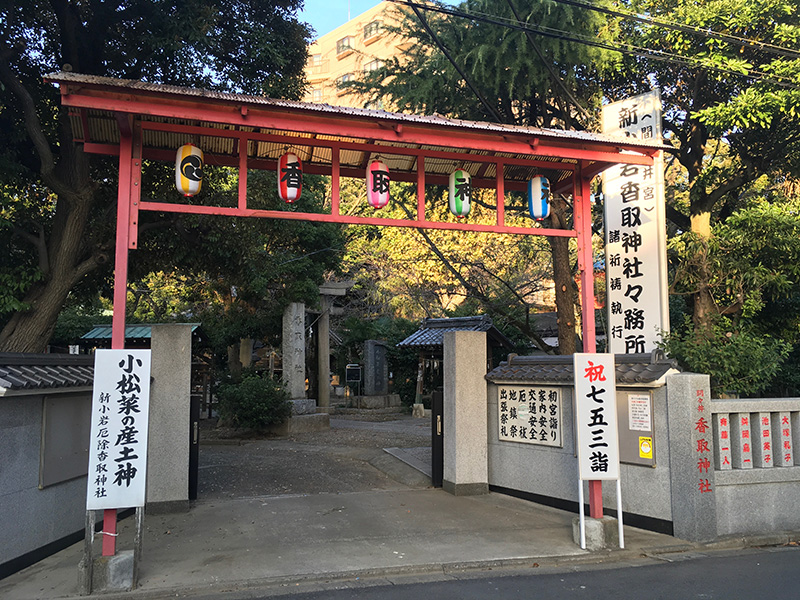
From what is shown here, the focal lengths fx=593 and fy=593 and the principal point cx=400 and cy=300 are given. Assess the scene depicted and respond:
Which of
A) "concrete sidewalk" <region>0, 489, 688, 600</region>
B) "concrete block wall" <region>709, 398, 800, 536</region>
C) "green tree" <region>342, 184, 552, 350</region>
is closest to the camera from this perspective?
"concrete sidewalk" <region>0, 489, 688, 600</region>

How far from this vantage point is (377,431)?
19625mm

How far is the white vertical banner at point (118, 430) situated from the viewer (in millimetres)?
6102

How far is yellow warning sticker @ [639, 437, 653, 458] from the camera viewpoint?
788cm

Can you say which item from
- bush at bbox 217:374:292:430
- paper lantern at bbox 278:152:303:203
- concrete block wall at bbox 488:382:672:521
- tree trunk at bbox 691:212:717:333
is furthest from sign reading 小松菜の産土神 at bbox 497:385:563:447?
bush at bbox 217:374:292:430

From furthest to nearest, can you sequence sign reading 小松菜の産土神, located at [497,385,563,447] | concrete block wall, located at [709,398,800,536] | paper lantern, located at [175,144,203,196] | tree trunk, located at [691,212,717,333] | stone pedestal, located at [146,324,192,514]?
tree trunk, located at [691,212,717,333] → sign reading 小松菜の産土神, located at [497,385,563,447] → stone pedestal, located at [146,324,192,514] → concrete block wall, located at [709,398,800,536] → paper lantern, located at [175,144,203,196]

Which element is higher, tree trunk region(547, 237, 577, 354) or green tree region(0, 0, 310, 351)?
green tree region(0, 0, 310, 351)

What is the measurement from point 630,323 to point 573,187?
2.89 meters

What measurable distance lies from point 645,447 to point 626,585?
2314 millimetres

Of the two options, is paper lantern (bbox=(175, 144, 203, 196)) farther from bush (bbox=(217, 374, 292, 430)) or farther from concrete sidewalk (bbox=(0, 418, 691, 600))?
bush (bbox=(217, 374, 292, 430))

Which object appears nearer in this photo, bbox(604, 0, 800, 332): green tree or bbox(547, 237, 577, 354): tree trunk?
bbox(604, 0, 800, 332): green tree

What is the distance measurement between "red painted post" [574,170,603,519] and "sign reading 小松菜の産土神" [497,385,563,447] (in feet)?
4.81

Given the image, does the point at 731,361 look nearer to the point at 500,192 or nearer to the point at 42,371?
the point at 500,192

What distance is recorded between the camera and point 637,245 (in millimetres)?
10250

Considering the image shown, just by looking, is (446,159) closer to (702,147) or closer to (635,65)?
(635,65)
